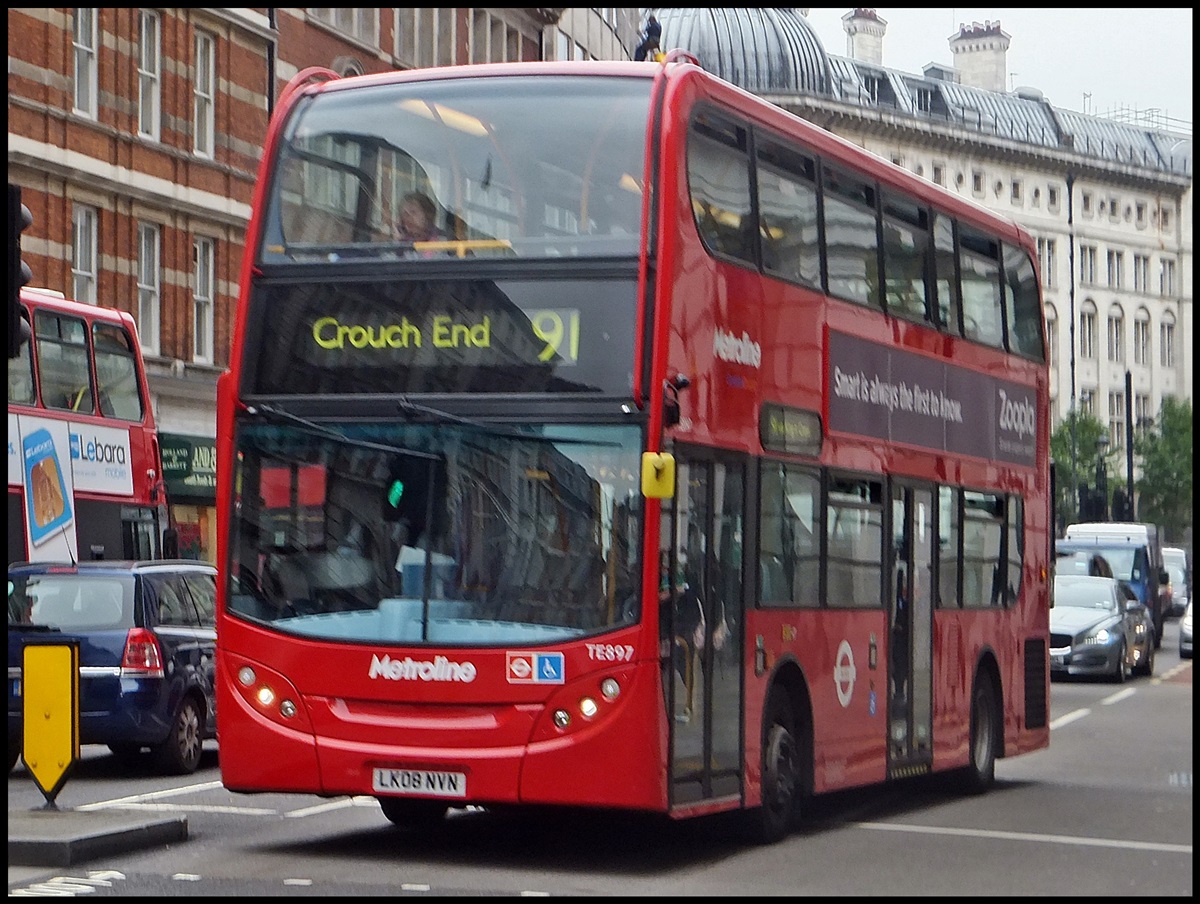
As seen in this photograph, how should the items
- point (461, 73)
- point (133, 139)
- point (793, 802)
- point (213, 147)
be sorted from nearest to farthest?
point (461, 73), point (793, 802), point (133, 139), point (213, 147)

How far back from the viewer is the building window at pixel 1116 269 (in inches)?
4764

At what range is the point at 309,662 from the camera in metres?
12.1

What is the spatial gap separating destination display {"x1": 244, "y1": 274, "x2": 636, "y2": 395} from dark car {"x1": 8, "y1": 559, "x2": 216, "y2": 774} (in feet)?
17.2

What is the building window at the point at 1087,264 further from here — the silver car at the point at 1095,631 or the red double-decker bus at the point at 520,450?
the red double-decker bus at the point at 520,450

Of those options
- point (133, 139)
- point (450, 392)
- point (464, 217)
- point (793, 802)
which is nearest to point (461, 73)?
point (464, 217)

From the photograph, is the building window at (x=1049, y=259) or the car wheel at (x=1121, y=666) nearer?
the car wheel at (x=1121, y=666)

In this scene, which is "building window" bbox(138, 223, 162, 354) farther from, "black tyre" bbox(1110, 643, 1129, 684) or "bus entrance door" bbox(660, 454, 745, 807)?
"bus entrance door" bbox(660, 454, 745, 807)

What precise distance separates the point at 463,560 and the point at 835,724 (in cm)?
340

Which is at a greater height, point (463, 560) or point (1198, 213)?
point (1198, 213)

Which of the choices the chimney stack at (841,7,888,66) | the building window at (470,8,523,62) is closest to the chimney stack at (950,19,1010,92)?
the chimney stack at (841,7,888,66)

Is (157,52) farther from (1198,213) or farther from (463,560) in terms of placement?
(1198,213)

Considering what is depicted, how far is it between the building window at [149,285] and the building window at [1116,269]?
87.3 m

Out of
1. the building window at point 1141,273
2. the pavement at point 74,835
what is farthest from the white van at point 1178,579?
the pavement at point 74,835

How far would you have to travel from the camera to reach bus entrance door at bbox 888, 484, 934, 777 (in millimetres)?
15555
